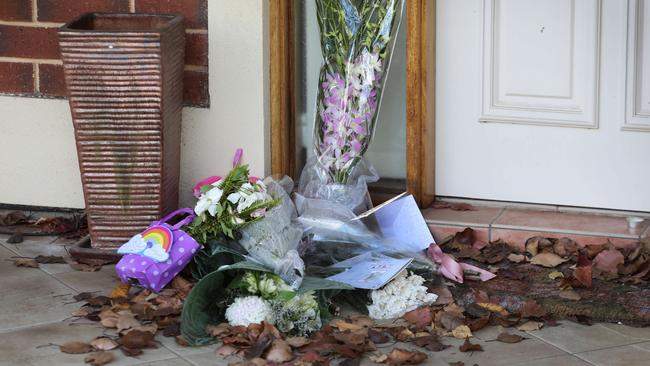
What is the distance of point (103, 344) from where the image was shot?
318cm

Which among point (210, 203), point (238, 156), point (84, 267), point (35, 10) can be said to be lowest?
point (84, 267)

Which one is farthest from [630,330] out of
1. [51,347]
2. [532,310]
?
[51,347]

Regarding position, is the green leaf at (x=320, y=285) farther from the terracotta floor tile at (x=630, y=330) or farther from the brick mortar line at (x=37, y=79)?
the brick mortar line at (x=37, y=79)

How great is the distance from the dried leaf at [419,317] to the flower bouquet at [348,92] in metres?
0.72

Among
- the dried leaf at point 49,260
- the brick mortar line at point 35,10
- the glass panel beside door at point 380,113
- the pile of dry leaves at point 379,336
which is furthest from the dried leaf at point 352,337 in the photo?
the brick mortar line at point 35,10

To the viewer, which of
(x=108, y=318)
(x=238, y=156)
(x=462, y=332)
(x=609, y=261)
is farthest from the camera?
(x=238, y=156)

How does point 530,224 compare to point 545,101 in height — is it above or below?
below

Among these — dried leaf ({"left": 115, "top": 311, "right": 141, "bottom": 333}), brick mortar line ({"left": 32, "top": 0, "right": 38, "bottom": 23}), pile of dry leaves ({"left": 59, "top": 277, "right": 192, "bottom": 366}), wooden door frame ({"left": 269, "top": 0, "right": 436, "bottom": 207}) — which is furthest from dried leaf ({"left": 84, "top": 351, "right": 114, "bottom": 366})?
brick mortar line ({"left": 32, "top": 0, "right": 38, "bottom": 23})

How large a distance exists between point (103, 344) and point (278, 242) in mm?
669

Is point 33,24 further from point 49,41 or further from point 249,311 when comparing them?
point 249,311

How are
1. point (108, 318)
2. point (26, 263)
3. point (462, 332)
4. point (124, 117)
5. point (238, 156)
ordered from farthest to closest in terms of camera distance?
point (238, 156), point (26, 263), point (124, 117), point (108, 318), point (462, 332)

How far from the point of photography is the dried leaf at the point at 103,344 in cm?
317

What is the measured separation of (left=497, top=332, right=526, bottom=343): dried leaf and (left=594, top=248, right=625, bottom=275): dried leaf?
0.58 meters

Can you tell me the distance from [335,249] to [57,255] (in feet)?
3.16
